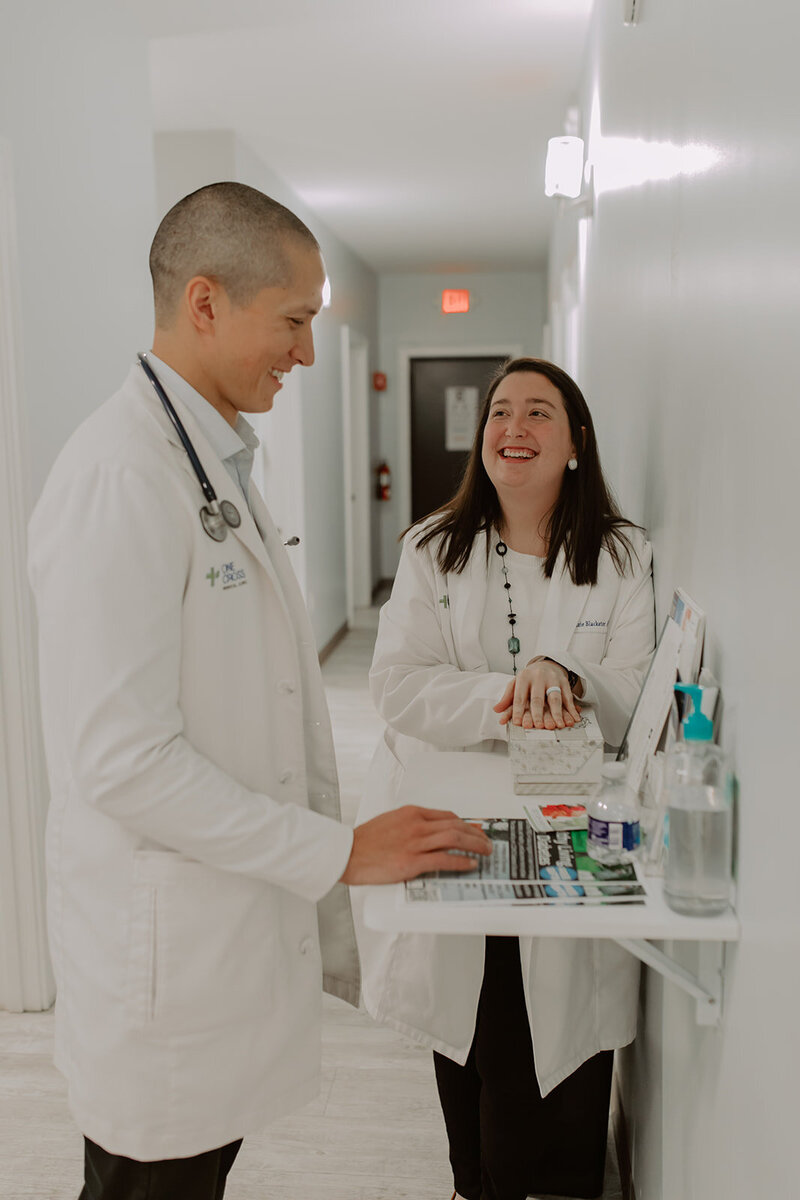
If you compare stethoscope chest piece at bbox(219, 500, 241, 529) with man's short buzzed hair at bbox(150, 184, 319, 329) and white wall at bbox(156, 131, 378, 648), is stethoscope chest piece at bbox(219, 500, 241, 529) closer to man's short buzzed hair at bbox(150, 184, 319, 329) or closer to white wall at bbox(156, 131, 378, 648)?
man's short buzzed hair at bbox(150, 184, 319, 329)

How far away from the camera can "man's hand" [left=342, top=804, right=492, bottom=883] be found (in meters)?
1.09

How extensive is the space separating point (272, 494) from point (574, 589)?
393cm

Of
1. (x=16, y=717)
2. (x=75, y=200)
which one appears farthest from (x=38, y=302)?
(x=16, y=717)

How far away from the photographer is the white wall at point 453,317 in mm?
9188

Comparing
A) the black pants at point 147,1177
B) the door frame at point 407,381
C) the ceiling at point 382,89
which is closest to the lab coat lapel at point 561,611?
the black pants at point 147,1177

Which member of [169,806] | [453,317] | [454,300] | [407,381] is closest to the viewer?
[169,806]

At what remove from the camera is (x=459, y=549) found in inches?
71.4

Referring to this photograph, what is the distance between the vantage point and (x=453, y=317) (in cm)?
929

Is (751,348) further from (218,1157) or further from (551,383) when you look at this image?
(218,1157)

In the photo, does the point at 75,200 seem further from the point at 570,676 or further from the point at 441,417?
the point at 441,417

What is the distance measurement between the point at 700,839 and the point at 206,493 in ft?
2.15

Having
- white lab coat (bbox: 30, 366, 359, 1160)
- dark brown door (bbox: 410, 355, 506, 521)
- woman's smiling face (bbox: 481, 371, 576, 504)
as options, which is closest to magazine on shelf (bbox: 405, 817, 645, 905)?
white lab coat (bbox: 30, 366, 359, 1160)

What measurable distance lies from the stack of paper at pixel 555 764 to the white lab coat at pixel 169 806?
311 mm

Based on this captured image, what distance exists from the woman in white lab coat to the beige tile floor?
0.26m
